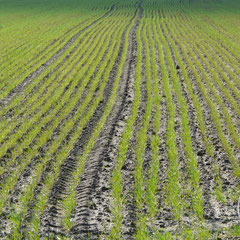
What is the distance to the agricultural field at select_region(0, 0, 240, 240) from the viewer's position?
5695 mm

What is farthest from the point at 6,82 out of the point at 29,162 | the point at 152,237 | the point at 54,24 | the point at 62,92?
the point at 54,24

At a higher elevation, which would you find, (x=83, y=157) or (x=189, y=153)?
(x=189, y=153)

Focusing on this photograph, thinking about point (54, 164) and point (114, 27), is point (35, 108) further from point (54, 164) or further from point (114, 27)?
point (114, 27)

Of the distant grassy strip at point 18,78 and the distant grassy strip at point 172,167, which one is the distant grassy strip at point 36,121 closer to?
the distant grassy strip at point 18,78

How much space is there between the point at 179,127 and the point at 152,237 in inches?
193

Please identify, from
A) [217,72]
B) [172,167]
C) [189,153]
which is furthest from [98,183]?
[217,72]

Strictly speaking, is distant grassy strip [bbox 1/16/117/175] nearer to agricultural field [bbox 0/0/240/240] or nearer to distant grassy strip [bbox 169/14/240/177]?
agricultural field [bbox 0/0/240/240]

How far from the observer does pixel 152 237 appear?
5266mm

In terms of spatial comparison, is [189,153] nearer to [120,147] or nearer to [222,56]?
[120,147]

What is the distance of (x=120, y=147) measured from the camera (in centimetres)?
848

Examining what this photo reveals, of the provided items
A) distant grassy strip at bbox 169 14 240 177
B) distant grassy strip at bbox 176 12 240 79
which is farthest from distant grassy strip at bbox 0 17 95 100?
distant grassy strip at bbox 176 12 240 79

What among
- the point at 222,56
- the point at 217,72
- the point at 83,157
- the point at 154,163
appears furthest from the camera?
the point at 222,56

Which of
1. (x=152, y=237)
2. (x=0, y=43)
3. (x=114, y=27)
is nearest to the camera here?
(x=152, y=237)

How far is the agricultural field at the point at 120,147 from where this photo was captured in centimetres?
570
